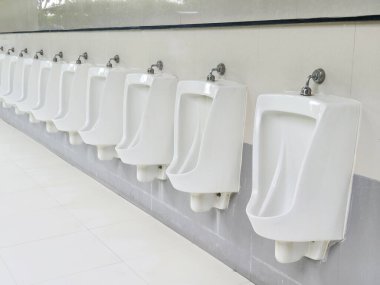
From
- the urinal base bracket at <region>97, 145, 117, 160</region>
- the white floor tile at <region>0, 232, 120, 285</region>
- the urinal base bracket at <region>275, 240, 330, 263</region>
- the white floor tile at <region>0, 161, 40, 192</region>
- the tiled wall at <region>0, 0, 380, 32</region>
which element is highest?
the tiled wall at <region>0, 0, 380, 32</region>

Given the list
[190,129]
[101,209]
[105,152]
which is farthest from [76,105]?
[190,129]

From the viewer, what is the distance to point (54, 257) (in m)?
2.43

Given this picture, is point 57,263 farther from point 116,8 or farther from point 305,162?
point 116,8

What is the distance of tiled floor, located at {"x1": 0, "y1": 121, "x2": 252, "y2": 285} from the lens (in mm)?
2247

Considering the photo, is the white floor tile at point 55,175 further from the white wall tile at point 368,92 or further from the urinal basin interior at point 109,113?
the white wall tile at point 368,92

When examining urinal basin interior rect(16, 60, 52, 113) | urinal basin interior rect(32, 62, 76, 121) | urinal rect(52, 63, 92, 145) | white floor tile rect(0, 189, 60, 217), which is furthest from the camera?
urinal basin interior rect(16, 60, 52, 113)

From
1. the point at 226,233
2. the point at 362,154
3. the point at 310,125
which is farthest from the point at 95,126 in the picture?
the point at 362,154

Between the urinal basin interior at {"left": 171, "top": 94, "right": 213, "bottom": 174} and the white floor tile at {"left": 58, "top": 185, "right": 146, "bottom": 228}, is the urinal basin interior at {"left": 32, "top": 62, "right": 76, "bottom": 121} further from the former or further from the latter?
the urinal basin interior at {"left": 171, "top": 94, "right": 213, "bottom": 174}

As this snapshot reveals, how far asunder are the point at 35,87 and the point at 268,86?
2736mm

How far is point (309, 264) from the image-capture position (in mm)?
1893

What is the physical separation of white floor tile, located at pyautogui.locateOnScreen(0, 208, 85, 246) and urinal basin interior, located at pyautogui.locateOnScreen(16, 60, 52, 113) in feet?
3.87

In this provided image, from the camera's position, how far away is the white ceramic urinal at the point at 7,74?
466 cm

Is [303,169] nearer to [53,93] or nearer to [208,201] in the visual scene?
[208,201]

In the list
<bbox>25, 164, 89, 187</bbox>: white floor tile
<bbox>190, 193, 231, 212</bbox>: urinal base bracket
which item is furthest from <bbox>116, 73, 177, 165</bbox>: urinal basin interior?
<bbox>25, 164, 89, 187</bbox>: white floor tile
